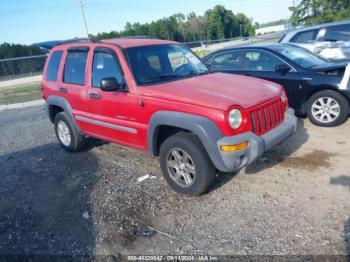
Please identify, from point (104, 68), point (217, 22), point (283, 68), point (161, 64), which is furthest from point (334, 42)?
point (217, 22)

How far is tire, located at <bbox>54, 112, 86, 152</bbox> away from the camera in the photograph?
5.50 meters

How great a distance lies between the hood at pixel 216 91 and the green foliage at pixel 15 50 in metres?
29.3

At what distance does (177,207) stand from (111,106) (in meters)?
1.73

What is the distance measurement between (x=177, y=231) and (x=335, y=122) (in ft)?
13.1

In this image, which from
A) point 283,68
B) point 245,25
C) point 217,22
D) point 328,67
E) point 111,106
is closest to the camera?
point 111,106

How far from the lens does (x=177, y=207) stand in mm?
3727

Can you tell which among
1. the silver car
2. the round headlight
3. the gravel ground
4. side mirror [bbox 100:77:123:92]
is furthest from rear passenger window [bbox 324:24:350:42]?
side mirror [bbox 100:77:123:92]

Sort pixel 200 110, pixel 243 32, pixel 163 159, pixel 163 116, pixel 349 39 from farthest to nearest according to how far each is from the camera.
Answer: pixel 243 32 → pixel 349 39 → pixel 163 159 → pixel 163 116 → pixel 200 110

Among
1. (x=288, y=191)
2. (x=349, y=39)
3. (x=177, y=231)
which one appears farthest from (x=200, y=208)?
(x=349, y=39)

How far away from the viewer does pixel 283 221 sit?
3.24 meters

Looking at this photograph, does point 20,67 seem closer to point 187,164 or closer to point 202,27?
point 187,164

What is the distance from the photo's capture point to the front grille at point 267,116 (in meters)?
3.60

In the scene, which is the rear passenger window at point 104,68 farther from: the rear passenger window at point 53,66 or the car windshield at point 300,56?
the car windshield at point 300,56

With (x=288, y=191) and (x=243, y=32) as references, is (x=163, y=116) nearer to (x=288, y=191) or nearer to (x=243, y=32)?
(x=288, y=191)
